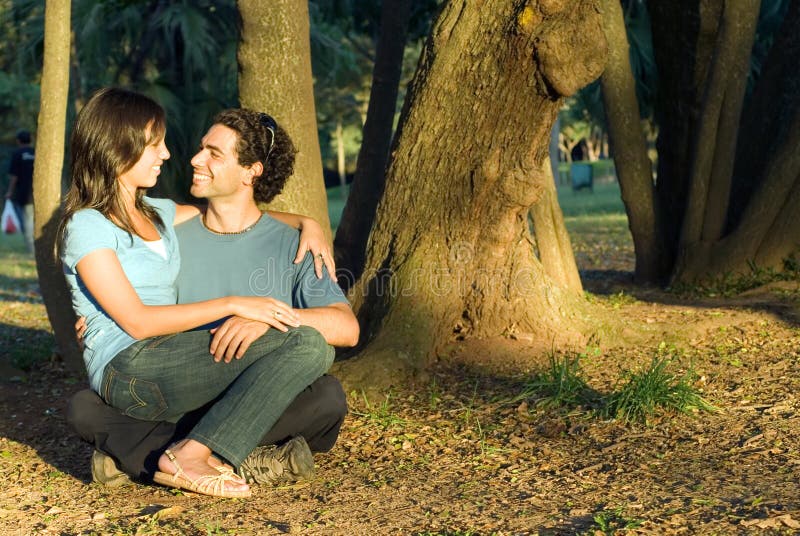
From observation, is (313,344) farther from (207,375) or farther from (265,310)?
(207,375)

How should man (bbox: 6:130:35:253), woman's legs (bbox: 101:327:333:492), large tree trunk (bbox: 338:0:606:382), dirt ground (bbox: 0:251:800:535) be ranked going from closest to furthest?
dirt ground (bbox: 0:251:800:535)
woman's legs (bbox: 101:327:333:492)
large tree trunk (bbox: 338:0:606:382)
man (bbox: 6:130:35:253)

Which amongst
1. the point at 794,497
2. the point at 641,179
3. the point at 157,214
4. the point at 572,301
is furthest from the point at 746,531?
the point at 641,179

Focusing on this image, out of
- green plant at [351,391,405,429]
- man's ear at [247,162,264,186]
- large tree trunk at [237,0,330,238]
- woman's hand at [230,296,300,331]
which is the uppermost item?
large tree trunk at [237,0,330,238]

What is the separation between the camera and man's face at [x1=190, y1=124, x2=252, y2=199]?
13.7ft

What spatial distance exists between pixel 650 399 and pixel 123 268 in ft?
7.87

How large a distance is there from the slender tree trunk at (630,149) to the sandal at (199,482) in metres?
4.71

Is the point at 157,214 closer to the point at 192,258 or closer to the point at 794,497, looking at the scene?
the point at 192,258

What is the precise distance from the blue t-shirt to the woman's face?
0.40 m

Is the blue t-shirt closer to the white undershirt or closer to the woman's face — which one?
the white undershirt

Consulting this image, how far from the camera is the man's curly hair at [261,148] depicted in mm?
4250

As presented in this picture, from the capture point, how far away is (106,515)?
11.9 ft

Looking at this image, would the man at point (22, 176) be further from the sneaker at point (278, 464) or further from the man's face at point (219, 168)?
the sneaker at point (278, 464)

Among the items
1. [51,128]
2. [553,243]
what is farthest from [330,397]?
[553,243]

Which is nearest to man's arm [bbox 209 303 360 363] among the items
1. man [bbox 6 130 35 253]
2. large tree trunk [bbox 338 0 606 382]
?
large tree trunk [bbox 338 0 606 382]
